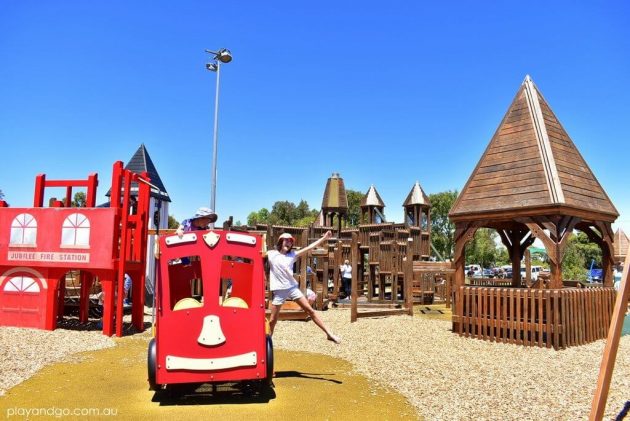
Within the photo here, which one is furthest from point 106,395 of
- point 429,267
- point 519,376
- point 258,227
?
point 429,267

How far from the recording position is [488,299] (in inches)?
425

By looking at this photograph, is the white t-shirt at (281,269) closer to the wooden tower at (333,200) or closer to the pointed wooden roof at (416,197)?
the wooden tower at (333,200)

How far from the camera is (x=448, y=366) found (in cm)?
776

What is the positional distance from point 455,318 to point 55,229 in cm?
937

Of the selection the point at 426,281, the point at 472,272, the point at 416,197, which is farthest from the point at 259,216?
the point at 426,281

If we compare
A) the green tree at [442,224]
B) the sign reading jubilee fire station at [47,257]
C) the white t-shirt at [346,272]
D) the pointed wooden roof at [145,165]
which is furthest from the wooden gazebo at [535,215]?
the green tree at [442,224]

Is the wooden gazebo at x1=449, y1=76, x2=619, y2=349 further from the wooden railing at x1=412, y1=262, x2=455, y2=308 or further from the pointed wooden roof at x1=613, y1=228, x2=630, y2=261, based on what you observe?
the pointed wooden roof at x1=613, y1=228, x2=630, y2=261

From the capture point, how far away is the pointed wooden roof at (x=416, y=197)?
31.0m

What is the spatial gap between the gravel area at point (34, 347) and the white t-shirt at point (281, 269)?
3644 millimetres

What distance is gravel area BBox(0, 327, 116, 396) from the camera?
22.8 ft

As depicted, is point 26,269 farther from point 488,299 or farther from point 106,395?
point 488,299

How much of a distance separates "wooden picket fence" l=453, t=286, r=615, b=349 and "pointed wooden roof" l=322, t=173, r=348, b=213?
19224 millimetres

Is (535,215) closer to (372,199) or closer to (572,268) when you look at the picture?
(372,199)

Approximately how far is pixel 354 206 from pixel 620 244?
36.9 metres
